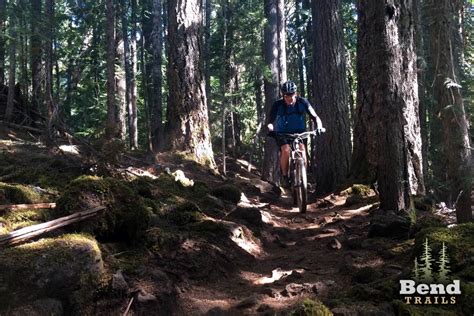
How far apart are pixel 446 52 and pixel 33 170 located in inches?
251

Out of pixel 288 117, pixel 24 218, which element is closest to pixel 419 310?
pixel 24 218

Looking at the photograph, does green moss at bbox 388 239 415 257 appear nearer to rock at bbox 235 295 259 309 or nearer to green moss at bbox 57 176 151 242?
rock at bbox 235 295 259 309

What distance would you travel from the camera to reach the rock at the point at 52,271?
3.40 meters

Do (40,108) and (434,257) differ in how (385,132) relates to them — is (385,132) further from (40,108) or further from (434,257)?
(40,108)

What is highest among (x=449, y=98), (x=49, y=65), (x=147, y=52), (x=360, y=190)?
(x=147, y=52)

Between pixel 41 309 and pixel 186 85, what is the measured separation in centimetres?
796

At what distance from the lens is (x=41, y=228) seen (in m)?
3.97

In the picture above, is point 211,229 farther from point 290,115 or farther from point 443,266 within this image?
point 290,115

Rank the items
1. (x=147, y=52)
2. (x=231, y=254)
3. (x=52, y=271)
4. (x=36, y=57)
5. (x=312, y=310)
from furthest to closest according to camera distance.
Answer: (x=147, y=52) → (x=36, y=57) → (x=231, y=254) → (x=52, y=271) → (x=312, y=310)

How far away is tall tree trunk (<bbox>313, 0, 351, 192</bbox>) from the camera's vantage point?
11.1 metres

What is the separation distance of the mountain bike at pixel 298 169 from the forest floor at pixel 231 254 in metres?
0.36

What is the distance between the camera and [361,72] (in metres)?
9.06

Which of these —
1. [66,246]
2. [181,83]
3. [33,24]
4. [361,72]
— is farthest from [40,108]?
[66,246]

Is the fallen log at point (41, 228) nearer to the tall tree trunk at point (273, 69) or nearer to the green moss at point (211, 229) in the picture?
the green moss at point (211, 229)
